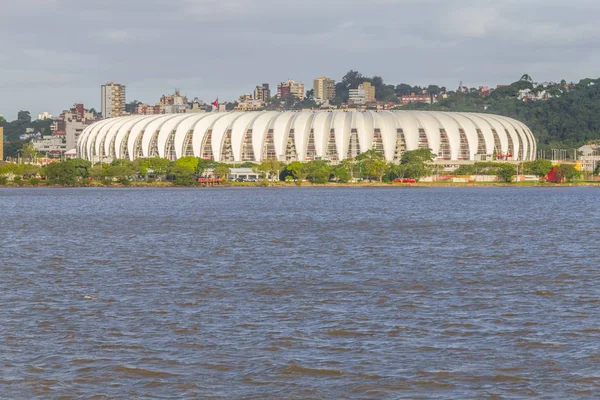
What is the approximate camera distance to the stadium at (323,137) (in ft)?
470

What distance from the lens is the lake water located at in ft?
45.0

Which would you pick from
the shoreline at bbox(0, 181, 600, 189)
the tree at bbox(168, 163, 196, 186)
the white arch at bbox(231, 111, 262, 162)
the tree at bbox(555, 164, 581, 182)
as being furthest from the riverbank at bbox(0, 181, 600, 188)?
the white arch at bbox(231, 111, 262, 162)

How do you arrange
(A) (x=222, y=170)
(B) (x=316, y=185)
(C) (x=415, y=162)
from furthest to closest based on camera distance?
(C) (x=415, y=162), (B) (x=316, y=185), (A) (x=222, y=170)

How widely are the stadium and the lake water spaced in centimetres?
10368

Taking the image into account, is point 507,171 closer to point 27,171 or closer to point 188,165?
point 188,165

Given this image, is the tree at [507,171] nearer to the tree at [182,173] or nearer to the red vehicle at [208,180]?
the red vehicle at [208,180]

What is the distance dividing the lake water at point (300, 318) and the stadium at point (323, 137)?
10368 cm

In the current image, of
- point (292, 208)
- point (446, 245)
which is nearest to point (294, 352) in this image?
point (446, 245)

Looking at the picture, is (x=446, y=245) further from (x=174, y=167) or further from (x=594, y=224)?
(x=174, y=167)

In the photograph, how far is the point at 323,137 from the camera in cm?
14338

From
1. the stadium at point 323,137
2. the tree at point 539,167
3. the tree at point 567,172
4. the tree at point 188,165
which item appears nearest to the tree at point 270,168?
the stadium at point 323,137

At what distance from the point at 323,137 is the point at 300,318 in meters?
125

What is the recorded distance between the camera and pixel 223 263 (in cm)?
2984

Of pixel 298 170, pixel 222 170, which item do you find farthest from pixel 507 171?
pixel 222 170
